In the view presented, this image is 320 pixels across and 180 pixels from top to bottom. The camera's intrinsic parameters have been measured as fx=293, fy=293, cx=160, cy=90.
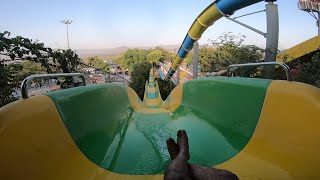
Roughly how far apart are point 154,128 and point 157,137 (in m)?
0.41

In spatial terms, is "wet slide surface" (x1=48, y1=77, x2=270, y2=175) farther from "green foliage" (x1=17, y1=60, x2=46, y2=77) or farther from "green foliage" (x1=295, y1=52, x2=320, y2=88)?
"green foliage" (x1=295, y1=52, x2=320, y2=88)

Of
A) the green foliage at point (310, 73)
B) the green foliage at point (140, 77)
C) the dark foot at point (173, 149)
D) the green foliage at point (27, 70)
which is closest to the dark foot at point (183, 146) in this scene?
the dark foot at point (173, 149)

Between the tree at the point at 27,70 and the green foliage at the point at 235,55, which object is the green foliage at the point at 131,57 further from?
the tree at the point at 27,70

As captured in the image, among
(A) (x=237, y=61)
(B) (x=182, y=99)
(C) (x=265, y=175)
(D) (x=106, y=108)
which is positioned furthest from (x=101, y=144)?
(A) (x=237, y=61)

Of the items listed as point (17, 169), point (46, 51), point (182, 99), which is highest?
point (46, 51)

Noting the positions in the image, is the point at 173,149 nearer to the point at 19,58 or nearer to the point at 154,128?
the point at 154,128

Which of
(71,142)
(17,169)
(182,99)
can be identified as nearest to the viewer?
(17,169)

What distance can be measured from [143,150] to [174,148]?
1002 millimetres

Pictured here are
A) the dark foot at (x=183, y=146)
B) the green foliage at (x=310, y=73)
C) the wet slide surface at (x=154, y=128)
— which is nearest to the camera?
the dark foot at (x=183, y=146)

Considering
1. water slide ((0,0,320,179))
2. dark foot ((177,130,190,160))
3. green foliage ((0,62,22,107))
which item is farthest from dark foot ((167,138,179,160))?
green foliage ((0,62,22,107))

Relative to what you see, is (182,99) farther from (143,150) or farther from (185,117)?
(143,150)

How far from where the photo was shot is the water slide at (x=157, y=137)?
1510 mm

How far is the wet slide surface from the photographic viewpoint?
207 cm

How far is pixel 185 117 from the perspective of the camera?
3523mm
